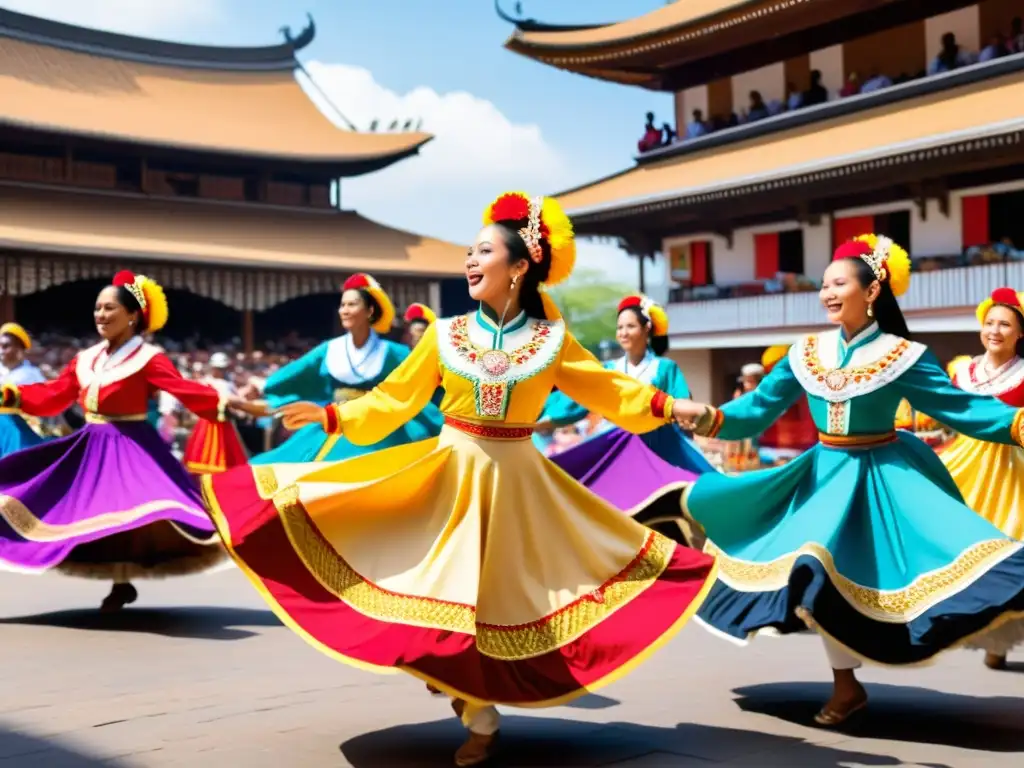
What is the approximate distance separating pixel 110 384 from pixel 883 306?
3.91 meters

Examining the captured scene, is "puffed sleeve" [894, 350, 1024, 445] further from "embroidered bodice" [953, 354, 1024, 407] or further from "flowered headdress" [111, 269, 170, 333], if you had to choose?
"flowered headdress" [111, 269, 170, 333]

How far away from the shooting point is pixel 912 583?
14.9 ft

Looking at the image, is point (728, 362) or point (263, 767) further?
point (728, 362)

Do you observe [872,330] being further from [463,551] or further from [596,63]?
[596,63]

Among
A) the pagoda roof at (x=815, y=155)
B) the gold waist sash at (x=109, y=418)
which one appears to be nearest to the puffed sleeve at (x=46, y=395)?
the gold waist sash at (x=109, y=418)

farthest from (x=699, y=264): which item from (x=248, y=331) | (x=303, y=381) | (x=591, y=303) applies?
(x=591, y=303)

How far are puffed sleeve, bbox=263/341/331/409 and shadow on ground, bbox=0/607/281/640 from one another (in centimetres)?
134

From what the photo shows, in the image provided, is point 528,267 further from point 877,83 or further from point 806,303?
point 877,83

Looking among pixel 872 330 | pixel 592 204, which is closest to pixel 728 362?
pixel 592 204

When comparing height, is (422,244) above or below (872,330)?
above

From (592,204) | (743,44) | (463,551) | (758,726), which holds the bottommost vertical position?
(758,726)

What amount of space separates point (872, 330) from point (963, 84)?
15.9m

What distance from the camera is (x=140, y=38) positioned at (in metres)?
31.4

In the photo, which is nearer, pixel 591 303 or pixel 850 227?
pixel 850 227
